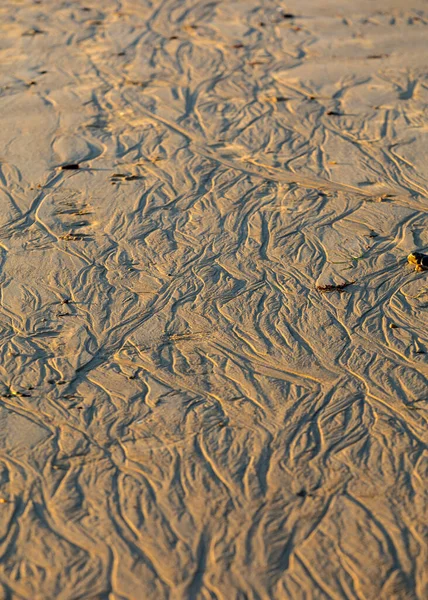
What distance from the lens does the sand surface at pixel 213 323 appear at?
178 inches

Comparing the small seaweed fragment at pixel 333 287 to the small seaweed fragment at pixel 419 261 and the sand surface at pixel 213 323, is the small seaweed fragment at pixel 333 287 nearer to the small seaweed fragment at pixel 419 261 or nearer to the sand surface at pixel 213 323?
the sand surface at pixel 213 323

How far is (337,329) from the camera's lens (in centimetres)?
619

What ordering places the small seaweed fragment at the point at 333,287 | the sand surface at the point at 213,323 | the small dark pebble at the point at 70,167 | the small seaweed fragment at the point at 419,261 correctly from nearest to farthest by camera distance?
1. the sand surface at the point at 213,323
2. the small seaweed fragment at the point at 333,287
3. the small seaweed fragment at the point at 419,261
4. the small dark pebble at the point at 70,167

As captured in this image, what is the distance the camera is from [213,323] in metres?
6.28

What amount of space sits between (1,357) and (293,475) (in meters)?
2.52

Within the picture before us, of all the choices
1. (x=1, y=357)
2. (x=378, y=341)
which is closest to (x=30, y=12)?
(x=1, y=357)

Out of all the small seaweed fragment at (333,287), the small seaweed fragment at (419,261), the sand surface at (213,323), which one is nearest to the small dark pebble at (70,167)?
Result: the sand surface at (213,323)

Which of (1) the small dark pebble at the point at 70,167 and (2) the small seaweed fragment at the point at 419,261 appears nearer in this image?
(2) the small seaweed fragment at the point at 419,261

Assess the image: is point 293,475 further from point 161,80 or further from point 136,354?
point 161,80

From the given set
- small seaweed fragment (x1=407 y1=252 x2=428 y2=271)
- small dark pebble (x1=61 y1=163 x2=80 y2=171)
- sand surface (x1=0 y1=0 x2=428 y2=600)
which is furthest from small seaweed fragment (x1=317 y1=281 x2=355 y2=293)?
small dark pebble (x1=61 y1=163 x2=80 y2=171)

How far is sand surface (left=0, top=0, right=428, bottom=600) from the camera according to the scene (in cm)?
453

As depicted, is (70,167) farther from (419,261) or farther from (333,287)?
(419,261)

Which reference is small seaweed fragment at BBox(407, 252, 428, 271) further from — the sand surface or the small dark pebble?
the small dark pebble

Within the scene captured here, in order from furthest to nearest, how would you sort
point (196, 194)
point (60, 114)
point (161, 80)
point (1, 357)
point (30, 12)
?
point (30, 12)
point (161, 80)
point (60, 114)
point (196, 194)
point (1, 357)
